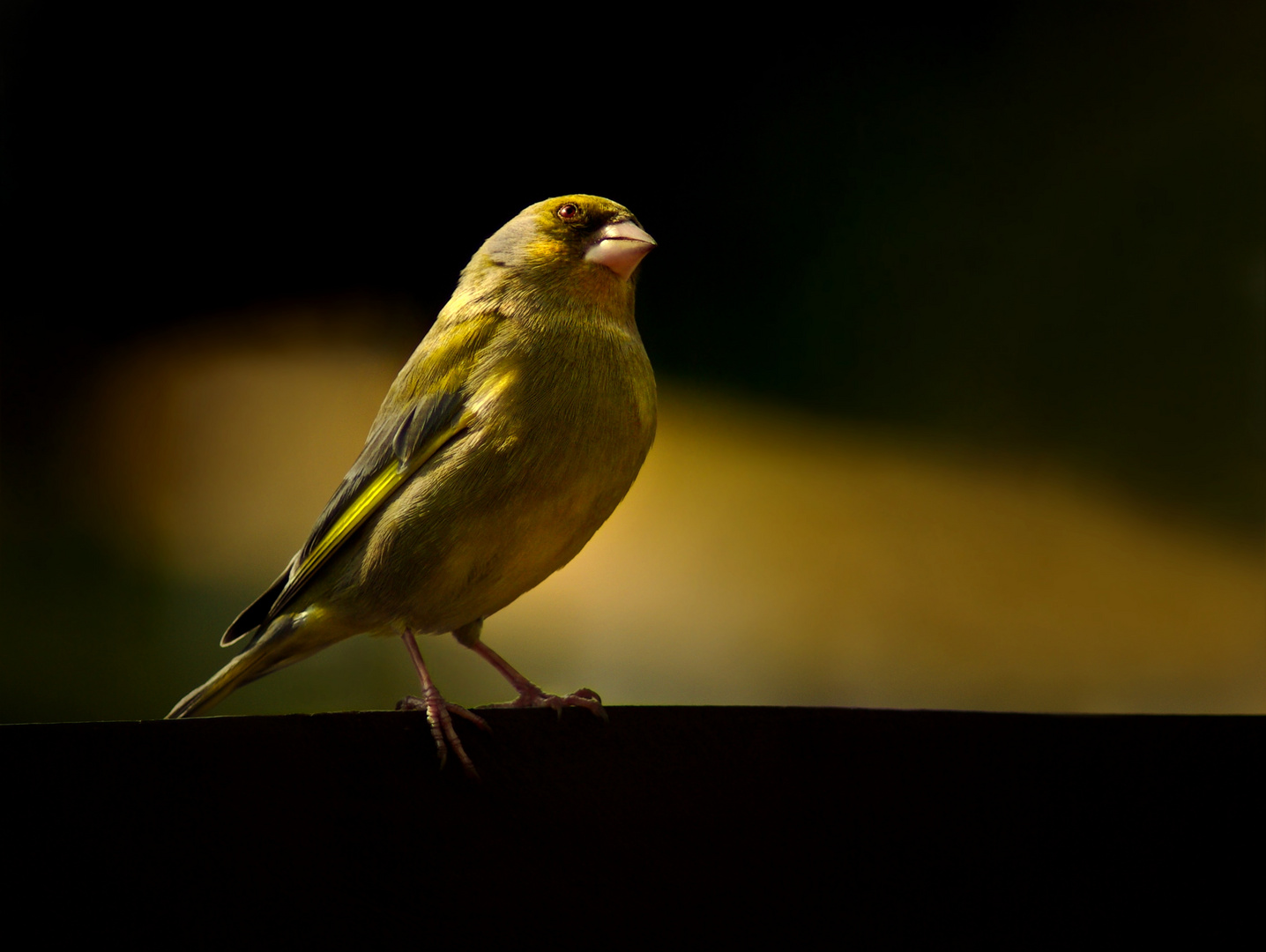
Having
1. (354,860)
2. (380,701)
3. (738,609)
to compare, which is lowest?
(380,701)

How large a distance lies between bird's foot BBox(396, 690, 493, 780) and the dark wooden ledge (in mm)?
22

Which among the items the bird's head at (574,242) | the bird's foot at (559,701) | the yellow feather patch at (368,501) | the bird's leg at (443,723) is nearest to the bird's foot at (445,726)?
the bird's leg at (443,723)

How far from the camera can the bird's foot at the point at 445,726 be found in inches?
64.2

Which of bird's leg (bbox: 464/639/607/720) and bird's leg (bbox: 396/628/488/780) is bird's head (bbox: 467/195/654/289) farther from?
bird's leg (bbox: 396/628/488/780)

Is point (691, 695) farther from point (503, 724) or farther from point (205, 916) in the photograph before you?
point (205, 916)

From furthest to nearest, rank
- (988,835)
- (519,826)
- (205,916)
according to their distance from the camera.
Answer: (988,835) → (519,826) → (205,916)

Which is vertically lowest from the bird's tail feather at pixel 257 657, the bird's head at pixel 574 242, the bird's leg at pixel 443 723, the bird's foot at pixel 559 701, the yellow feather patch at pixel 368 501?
the bird's tail feather at pixel 257 657

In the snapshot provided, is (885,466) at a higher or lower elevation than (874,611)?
higher

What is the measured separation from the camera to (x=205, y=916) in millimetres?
1390

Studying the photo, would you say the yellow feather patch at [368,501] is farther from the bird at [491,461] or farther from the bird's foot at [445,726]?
the bird's foot at [445,726]

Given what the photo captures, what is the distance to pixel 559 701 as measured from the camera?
7.04 ft

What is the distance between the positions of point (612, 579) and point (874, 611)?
45.0 inches

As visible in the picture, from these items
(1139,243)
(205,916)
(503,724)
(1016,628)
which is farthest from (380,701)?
(1139,243)

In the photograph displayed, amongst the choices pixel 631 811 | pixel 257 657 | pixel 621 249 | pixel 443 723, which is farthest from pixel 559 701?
pixel 621 249
